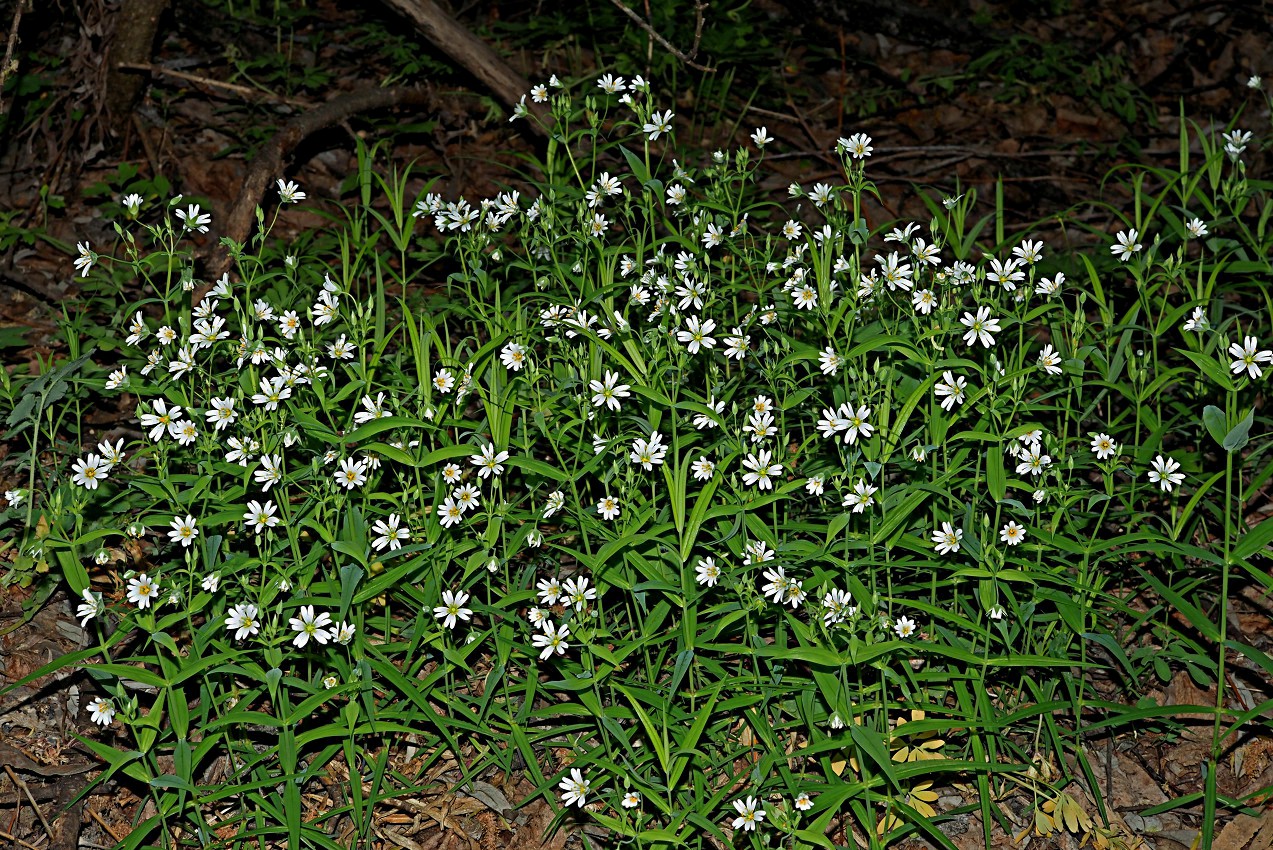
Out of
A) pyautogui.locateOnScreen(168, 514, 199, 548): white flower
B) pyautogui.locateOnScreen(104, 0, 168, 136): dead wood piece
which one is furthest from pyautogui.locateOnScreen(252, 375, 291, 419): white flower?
pyautogui.locateOnScreen(104, 0, 168, 136): dead wood piece

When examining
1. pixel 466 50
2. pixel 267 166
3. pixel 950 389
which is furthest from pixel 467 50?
pixel 950 389

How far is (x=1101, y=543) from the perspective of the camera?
241 centimetres

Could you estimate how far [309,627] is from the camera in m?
2.28

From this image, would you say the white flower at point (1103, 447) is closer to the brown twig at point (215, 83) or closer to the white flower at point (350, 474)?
the white flower at point (350, 474)

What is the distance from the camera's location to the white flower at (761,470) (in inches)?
93.9

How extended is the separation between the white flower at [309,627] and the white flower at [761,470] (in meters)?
0.89

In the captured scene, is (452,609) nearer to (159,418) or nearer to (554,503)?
(554,503)

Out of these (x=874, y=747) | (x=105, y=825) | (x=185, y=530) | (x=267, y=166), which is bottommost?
(x=105, y=825)

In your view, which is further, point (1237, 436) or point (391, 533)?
point (391, 533)

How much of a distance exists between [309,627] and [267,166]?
1.91 metres

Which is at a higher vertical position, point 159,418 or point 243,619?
point 159,418

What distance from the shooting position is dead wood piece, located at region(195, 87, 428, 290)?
3592mm

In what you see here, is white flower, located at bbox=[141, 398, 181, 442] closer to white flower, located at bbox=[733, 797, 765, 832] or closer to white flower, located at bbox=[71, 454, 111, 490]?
white flower, located at bbox=[71, 454, 111, 490]

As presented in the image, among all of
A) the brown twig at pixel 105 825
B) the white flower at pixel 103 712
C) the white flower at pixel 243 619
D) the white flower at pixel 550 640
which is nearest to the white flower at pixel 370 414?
the white flower at pixel 243 619
